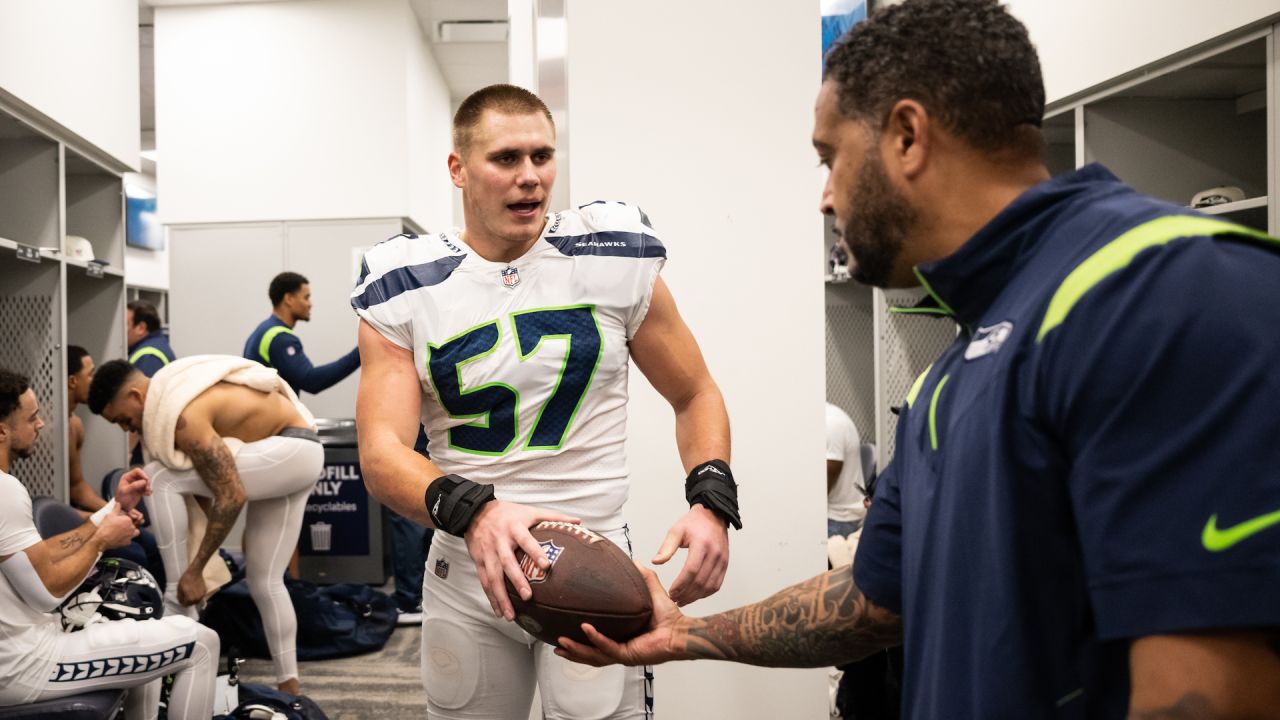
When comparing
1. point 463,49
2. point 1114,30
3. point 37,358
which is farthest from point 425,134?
point 1114,30

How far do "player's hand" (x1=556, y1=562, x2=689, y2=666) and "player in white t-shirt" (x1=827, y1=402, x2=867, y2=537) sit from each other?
2.22m

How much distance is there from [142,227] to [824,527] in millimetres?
8992

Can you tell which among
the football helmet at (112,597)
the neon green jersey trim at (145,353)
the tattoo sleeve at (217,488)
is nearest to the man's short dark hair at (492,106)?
the football helmet at (112,597)

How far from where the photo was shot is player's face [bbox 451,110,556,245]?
1744mm

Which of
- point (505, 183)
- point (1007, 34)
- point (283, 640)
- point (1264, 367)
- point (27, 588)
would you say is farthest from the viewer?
point (283, 640)

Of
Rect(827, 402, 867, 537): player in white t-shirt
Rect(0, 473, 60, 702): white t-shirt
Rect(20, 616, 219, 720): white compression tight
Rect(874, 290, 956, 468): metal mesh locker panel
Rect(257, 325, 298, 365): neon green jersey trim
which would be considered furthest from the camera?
Rect(257, 325, 298, 365): neon green jersey trim

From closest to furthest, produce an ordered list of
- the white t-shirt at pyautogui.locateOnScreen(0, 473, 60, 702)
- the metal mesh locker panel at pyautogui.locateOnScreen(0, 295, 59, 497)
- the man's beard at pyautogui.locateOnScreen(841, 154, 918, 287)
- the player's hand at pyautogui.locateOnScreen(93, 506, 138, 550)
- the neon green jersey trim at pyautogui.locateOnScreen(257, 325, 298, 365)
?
the man's beard at pyautogui.locateOnScreen(841, 154, 918, 287), the white t-shirt at pyautogui.locateOnScreen(0, 473, 60, 702), the player's hand at pyautogui.locateOnScreen(93, 506, 138, 550), the metal mesh locker panel at pyautogui.locateOnScreen(0, 295, 59, 497), the neon green jersey trim at pyautogui.locateOnScreen(257, 325, 298, 365)

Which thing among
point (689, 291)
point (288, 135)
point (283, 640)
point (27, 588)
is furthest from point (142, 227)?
point (689, 291)

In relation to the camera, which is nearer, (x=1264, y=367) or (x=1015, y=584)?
(x=1264, y=367)

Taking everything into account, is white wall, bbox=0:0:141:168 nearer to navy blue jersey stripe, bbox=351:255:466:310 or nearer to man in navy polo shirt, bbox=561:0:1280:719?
navy blue jersey stripe, bbox=351:255:466:310

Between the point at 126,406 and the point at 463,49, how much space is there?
17.9 feet

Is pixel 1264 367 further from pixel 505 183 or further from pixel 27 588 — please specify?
pixel 27 588

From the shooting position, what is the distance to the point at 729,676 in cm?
254

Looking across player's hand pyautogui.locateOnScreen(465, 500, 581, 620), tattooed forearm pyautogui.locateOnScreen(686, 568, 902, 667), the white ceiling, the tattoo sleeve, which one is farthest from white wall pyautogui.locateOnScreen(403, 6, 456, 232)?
tattooed forearm pyautogui.locateOnScreen(686, 568, 902, 667)
